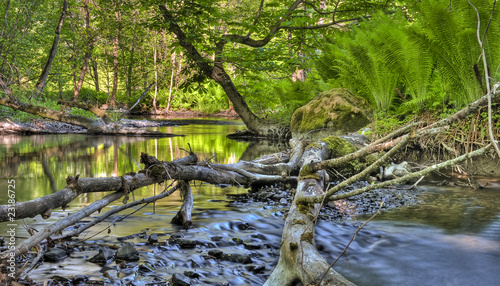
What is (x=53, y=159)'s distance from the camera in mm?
6109

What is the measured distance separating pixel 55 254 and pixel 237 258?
106cm

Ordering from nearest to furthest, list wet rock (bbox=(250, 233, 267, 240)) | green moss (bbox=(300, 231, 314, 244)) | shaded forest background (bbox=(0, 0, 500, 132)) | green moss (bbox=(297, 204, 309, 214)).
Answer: green moss (bbox=(300, 231, 314, 244))
green moss (bbox=(297, 204, 309, 214))
wet rock (bbox=(250, 233, 267, 240))
shaded forest background (bbox=(0, 0, 500, 132))

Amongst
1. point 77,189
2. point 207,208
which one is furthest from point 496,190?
point 77,189

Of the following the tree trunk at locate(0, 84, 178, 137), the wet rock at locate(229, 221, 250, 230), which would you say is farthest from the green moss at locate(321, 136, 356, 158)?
the tree trunk at locate(0, 84, 178, 137)

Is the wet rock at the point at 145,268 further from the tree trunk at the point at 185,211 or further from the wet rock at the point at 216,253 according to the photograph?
the tree trunk at the point at 185,211

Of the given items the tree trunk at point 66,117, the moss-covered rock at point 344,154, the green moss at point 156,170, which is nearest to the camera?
the green moss at point 156,170

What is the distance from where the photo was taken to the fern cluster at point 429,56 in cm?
445

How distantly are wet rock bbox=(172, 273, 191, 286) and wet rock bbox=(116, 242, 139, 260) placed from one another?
38 centimetres

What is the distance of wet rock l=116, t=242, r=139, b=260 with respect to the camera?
209 cm

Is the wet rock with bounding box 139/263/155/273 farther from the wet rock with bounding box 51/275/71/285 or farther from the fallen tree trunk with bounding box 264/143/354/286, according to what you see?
the fallen tree trunk with bounding box 264/143/354/286

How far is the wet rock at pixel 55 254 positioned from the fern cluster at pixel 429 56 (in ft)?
13.7

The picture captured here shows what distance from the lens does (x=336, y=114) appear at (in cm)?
706

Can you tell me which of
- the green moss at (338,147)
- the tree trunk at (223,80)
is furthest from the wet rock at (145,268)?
the tree trunk at (223,80)

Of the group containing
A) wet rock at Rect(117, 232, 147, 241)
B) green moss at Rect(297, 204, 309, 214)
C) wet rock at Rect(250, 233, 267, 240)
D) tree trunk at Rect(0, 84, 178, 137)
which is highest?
tree trunk at Rect(0, 84, 178, 137)
